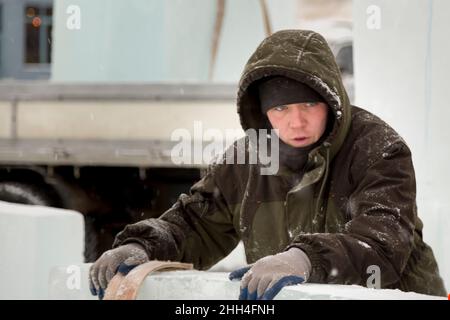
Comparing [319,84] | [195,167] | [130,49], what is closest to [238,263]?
[195,167]

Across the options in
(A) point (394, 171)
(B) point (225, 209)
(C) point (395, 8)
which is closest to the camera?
(A) point (394, 171)

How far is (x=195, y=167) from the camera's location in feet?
20.1

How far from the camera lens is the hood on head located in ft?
8.32

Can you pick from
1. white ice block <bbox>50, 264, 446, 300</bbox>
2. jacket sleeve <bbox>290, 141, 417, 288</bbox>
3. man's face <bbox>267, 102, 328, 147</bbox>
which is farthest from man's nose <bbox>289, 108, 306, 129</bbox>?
white ice block <bbox>50, 264, 446, 300</bbox>

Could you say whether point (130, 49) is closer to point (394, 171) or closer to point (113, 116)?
point (113, 116)

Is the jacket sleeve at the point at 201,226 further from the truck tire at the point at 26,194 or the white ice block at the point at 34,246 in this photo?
the truck tire at the point at 26,194

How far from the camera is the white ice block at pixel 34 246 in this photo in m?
4.39

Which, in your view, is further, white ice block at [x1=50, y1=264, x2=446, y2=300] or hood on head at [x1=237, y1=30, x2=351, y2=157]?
hood on head at [x1=237, y1=30, x2=351, y2=157]

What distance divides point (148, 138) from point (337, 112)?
3.67 metres

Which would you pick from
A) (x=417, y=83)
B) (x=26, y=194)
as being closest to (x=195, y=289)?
(x=417, y=83)

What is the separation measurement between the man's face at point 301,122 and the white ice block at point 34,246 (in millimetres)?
2054

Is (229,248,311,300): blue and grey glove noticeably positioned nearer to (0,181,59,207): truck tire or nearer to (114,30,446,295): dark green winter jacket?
(114,30,446,295): dark green winter jacket

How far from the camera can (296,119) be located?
2586 millimetres

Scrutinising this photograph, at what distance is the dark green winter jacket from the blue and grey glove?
0.08m
